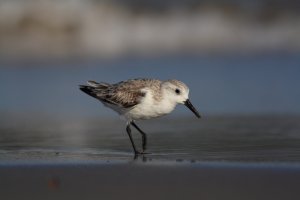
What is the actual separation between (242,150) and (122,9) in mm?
12736

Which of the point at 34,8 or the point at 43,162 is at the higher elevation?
the point at 34,8

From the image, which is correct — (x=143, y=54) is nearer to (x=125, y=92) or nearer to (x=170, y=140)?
(x=170, y=140)

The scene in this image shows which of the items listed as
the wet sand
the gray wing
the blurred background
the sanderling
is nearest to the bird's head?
the sanderling

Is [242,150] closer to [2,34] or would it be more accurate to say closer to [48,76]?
[48,76]

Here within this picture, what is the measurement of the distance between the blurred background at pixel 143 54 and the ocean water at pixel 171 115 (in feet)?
0.09

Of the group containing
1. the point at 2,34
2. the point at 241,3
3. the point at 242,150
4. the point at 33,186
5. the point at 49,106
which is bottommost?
the point at 33,186

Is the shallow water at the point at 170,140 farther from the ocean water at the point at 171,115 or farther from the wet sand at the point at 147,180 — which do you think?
the wet sand at the point at 147,180

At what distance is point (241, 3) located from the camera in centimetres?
2031

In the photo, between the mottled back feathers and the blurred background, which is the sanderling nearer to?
the mottled back feathers

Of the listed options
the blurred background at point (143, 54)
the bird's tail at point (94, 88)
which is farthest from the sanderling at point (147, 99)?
the blurred background at point (143, 54)

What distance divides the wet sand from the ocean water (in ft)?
1.49

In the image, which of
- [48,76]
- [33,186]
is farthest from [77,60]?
[33,186]

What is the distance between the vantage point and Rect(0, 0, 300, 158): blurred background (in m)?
11.7

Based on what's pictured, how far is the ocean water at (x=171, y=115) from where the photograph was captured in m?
8.34
